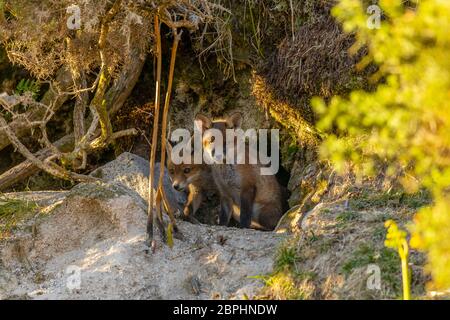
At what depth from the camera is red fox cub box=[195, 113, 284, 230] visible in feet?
25.3

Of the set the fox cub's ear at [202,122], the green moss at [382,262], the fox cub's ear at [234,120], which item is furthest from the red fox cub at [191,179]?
Result: the green moss at [382,262]

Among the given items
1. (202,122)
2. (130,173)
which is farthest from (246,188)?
(130,173)

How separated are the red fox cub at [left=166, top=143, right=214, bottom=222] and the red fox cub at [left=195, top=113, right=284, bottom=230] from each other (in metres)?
0.14

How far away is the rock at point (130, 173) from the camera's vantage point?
7.16 meters

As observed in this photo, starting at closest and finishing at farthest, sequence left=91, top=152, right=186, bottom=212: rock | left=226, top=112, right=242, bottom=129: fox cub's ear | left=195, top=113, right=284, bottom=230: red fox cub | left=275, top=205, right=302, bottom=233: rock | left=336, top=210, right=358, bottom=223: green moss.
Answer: left=336, top=210, right=358, bottom=223: green moss, left=275, top=205, right=302, bottom=233: rock, left=91, top=152, right=186, bottom=212: rock, left=226, top=112, right=242, bottom=129: fox cub's ear, left=195, top=113, right=284, bottom=230: red fox cub

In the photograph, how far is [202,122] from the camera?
25.2 feet

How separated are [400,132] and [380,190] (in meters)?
2.43

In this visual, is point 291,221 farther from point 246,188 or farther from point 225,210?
point 225,210

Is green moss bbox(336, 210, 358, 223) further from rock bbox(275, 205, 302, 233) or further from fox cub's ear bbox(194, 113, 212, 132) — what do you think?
fox cub's ear bbox(194, 113, 212, 132)

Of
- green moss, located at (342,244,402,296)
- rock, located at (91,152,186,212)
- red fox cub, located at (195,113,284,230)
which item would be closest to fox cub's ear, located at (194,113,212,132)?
red fox cub, located at (195,113,284,230)

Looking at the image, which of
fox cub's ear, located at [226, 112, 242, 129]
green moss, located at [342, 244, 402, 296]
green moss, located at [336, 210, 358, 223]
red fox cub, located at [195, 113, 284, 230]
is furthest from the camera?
red fox cub, located at [195, 113, 284, 230]

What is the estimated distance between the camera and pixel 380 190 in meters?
5.83

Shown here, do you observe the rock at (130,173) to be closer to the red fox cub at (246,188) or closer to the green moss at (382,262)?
the red fox cub at (246,188)

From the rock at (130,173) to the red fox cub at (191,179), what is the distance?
17 cm
